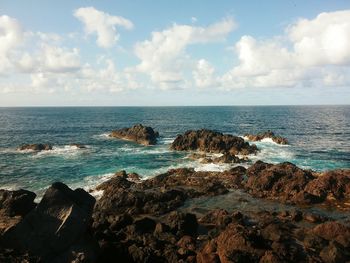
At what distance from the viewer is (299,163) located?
6212cm

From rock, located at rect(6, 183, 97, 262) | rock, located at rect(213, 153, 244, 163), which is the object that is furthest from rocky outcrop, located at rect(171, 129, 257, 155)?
rock, located at rect(6, 183, 97, 262)

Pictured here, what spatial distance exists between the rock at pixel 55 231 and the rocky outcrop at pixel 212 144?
52480mm

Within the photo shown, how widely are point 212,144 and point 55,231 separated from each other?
5607cm

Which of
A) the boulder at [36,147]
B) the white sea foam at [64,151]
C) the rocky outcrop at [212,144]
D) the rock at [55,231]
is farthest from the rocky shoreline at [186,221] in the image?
the boulder at [36,147]

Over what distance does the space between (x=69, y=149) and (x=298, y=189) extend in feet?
174

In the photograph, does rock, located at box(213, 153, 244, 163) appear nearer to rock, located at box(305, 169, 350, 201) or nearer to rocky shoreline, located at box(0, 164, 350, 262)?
rocky shoreline, located at box(0, 164, 350, 262)

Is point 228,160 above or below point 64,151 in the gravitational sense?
above

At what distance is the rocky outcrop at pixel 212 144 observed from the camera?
233 ft

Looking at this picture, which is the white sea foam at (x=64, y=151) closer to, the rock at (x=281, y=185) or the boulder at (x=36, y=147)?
the boulder at (x=36, y=147)

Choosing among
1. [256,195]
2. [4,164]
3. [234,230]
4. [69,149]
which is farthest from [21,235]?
[69,149]

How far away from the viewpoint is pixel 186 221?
2956 centimetres

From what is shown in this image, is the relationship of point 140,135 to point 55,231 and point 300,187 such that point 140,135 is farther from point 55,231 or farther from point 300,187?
point 55,231

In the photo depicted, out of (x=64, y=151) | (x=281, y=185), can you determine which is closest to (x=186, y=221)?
(x=281, y=185)

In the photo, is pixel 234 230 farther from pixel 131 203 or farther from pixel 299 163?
pixel 299 163
